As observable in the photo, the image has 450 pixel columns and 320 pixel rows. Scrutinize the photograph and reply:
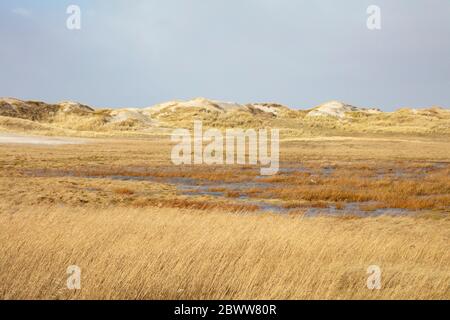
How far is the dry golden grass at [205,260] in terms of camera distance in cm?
782

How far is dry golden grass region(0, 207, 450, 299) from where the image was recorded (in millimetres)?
7824

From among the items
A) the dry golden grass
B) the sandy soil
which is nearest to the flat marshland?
the dry golden grass

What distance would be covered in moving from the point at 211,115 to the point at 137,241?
114 m

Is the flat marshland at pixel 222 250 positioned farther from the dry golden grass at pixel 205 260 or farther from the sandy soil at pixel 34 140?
the sandy soil at pixel 34 140

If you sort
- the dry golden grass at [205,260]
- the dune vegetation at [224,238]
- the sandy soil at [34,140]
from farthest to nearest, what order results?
the sandy soil at [34,140], the dune vegetation at [224,238], the dry golden grass at [205,260]

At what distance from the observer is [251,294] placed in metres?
7.77

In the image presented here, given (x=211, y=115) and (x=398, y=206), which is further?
(x=211, y=115)

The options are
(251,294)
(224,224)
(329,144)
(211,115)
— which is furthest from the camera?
(211,115)

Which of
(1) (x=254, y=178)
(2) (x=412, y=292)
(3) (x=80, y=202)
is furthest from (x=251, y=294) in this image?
(1) (x=254, y=178)

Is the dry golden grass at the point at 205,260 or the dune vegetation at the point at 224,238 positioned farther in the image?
the dune vegetation at the point at 224,238

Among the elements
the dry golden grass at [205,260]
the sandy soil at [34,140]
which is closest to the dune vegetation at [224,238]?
the dry golden grass at [205,260]

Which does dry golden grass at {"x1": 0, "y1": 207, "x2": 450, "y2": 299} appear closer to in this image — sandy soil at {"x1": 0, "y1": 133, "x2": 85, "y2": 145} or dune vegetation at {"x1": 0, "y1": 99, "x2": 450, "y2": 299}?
dune vegetation at {"x1": 0, "y1": 99, "x2": 450, "y2": 299}

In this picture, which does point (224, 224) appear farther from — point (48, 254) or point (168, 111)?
point (168, 111)

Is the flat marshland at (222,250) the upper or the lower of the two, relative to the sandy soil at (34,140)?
lower
